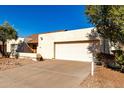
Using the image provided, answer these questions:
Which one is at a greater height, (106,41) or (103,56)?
(106,41)

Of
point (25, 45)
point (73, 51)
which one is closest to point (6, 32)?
point (25, 45)

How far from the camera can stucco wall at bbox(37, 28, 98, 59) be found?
54.6 ft

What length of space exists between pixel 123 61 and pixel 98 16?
3.51 m

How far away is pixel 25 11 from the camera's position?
18.6 metres

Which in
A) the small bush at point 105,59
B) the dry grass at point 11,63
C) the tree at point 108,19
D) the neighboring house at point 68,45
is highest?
the tree at point 108,19

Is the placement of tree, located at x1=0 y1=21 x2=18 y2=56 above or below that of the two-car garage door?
above

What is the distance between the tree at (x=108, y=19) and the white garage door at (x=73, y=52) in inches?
167

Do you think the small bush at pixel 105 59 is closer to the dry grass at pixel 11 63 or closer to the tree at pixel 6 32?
the dry grass at pixel 11 63

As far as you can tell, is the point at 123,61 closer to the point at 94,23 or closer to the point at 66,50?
the point at 94,23

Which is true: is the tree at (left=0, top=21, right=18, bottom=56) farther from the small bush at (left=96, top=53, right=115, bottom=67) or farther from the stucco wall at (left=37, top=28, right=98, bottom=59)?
the small bush at (left=96, top=53, right=115, bottom=67)

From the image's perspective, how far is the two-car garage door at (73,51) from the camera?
16.3m

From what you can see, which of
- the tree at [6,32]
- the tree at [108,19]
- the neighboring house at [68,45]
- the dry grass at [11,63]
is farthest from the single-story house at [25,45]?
the tree at [108,19]

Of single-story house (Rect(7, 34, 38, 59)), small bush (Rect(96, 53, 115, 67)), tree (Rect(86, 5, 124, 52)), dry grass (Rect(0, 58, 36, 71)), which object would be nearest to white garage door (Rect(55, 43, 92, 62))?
small bush (Rect(96, 53, 115, 67))
